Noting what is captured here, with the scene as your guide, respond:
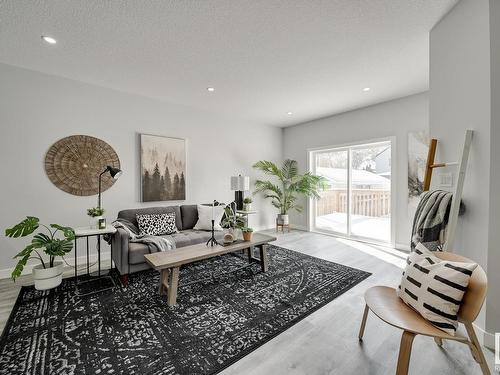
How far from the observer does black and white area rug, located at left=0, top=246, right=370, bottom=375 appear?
151cm

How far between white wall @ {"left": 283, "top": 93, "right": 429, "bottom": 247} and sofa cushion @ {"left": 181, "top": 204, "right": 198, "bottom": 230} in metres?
3.22

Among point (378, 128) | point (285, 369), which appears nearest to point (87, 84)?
point (285, 369)

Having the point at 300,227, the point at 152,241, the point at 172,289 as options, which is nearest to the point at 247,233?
the point at 172,289

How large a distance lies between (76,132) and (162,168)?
1312 mm

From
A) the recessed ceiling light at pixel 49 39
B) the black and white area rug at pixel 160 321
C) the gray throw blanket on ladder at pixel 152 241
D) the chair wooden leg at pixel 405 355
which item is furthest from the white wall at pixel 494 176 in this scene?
the recessed ceiling light at pixel 49 39

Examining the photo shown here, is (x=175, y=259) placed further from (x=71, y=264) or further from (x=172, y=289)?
(x=71, y=264)

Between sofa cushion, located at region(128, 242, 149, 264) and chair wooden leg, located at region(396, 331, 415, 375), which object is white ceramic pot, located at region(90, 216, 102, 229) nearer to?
sofa cushion, located at region(128, 242, 149, 264)

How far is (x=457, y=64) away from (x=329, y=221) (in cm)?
388

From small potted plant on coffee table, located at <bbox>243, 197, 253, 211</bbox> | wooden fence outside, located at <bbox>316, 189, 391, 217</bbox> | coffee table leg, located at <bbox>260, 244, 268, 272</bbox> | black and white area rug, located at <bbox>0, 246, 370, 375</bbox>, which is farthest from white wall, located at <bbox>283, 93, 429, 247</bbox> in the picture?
coffee table leg, located at <bbox>260, 244, 268, 272</bbox>

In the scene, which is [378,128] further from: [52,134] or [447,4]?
[52,134]

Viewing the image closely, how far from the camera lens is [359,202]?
473 cm

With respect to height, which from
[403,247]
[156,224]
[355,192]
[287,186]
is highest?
[287,186]

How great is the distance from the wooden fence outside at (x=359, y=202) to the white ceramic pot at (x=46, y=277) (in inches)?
193

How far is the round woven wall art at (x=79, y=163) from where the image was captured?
311cm
